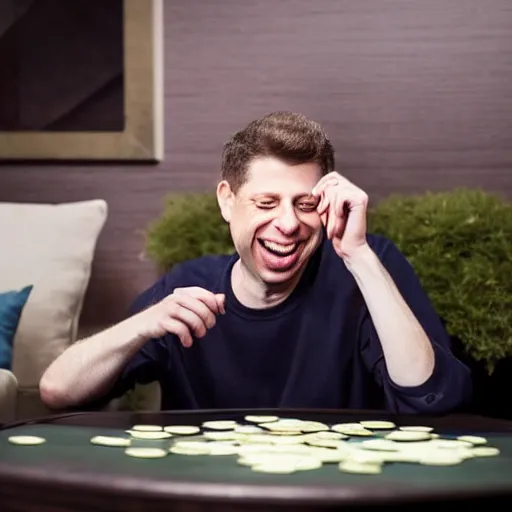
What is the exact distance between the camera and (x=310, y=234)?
166 cm

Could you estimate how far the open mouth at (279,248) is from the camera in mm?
1649

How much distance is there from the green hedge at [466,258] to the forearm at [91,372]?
78 cm

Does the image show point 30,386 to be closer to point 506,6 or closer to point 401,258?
point 401,258

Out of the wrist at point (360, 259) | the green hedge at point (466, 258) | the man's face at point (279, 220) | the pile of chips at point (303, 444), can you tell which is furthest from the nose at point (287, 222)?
the green hedge at point (466, 258)

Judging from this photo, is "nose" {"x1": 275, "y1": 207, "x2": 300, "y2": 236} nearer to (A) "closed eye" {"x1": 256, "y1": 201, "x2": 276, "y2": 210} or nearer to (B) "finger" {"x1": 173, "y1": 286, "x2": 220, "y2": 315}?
(A) "closed eye" {"x1": 256, "y1": 201, "x2": 276, "y2": 210}

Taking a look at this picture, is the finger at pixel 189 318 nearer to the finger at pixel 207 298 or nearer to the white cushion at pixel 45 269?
the finger at pixel 207 298

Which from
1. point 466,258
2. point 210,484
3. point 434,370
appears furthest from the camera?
point 466,258

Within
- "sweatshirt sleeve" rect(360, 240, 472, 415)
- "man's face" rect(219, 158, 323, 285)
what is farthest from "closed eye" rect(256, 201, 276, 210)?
"sweatshirt sleeve" rect(360, 240, 472, 415)

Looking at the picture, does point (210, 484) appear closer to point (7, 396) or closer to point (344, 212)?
point (344, 212)

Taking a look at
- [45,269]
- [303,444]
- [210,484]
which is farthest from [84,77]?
[210,484]

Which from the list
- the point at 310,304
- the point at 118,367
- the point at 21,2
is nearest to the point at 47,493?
the point at 118,367

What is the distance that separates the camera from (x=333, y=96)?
2.56 meters

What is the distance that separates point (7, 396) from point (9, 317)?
0.26 meters

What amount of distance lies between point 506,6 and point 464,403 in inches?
55.0
